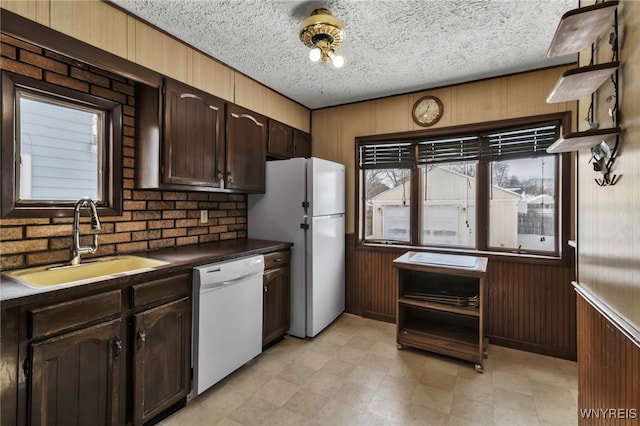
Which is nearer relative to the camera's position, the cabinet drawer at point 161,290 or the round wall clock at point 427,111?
the cabinet drawer at point 161,290

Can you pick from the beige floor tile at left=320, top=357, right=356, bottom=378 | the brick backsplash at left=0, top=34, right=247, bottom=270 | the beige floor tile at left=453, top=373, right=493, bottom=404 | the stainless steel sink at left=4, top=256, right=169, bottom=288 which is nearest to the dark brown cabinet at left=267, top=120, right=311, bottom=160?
the brick backsplash at left=0, top=34, right=247, bottom=270

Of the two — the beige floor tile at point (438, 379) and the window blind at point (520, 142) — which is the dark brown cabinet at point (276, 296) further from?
the window blind at point (520, 142)

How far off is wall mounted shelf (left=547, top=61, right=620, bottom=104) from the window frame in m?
2.53

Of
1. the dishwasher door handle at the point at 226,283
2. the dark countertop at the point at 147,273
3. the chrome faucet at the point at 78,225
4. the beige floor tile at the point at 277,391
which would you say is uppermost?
the chrome faucet at the point at 78,225

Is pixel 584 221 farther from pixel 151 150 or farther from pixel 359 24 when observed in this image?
pixel 151 150

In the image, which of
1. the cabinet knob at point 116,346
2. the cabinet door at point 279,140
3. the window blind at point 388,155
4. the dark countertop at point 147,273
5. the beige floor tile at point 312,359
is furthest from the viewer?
the window blind at point 388,155

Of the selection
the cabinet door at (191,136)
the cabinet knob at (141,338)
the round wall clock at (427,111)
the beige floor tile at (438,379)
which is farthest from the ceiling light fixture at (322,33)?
the beige floor tile at (438,379)

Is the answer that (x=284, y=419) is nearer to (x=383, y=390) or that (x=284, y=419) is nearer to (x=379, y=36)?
(x=383, y=390)

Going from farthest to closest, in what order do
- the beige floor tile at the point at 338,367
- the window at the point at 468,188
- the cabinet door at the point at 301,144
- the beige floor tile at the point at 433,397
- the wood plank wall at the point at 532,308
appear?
1. the cabinet door at the point at 301,144
2. the window at the point at 468,188
3. the wood plank wall at the point at 532,308
4. the beige floor tile at the point at 338,367
5. the beige floor tile at the point at 433,397

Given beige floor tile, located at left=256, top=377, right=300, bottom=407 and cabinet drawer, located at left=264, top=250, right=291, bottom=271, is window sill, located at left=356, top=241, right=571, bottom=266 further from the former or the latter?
beige floor tile, located at left=256, top=377, right=300, bottom=407

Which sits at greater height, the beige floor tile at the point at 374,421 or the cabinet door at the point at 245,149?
the cabinet door at the point at 245,149

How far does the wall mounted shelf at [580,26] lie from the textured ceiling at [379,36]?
0.90 m

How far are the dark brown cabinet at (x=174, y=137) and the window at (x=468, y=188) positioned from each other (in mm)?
1800

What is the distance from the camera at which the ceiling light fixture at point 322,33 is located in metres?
1.85
